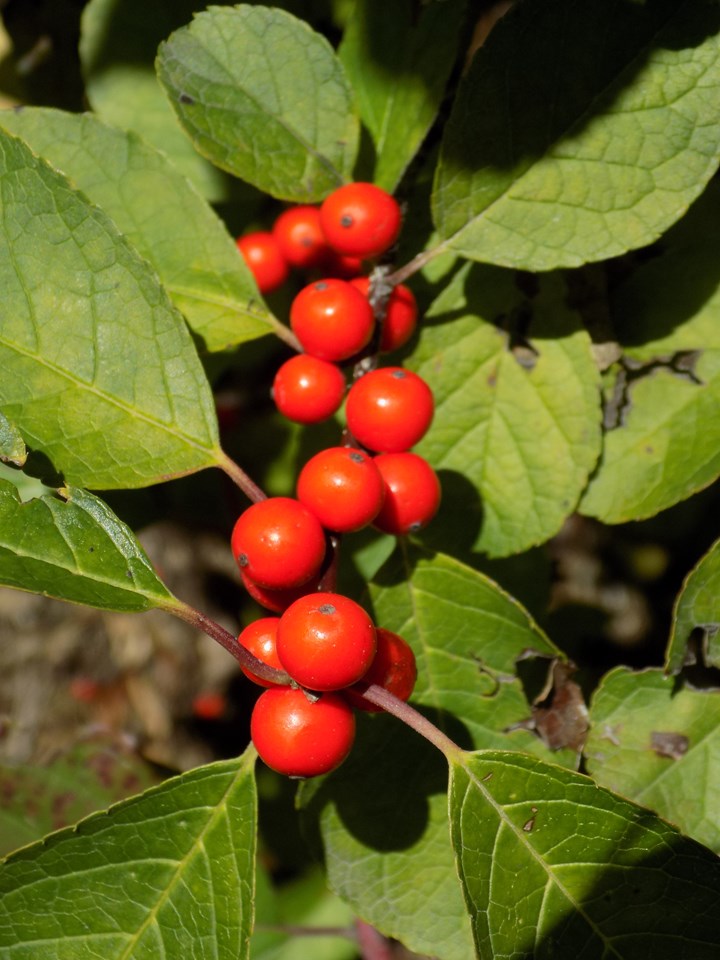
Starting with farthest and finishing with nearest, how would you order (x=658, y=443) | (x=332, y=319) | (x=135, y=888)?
(x=658, y=443)
(x=332, y=319)
(x=135, y=888)

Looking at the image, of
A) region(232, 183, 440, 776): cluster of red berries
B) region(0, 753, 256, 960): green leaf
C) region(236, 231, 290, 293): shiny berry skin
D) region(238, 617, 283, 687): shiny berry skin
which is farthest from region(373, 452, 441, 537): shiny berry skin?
region(236, 231, 290, 293): shiny berry skin

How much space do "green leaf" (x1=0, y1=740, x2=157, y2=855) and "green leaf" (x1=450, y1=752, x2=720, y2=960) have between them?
5.41ft

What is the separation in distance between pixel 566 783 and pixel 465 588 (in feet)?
1.45

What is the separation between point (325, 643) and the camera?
50.9 inches

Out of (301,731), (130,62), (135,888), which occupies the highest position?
(130,62)

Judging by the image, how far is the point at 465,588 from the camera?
1800 mm

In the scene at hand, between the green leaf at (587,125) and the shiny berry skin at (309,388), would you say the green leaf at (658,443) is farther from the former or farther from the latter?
the shiny berry skin at (309,388)

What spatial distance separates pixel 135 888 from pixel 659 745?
1.01 m

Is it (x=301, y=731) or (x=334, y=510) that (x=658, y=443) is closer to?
(x=334, y=510)

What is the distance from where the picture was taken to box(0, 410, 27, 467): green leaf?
4.73 ft

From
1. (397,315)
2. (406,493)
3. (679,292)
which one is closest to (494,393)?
(397,315)

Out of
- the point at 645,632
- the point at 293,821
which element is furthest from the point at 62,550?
the point at 645,632

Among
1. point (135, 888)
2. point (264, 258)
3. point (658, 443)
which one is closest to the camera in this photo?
point (135, 888)

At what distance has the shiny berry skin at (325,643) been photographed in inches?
51.0
